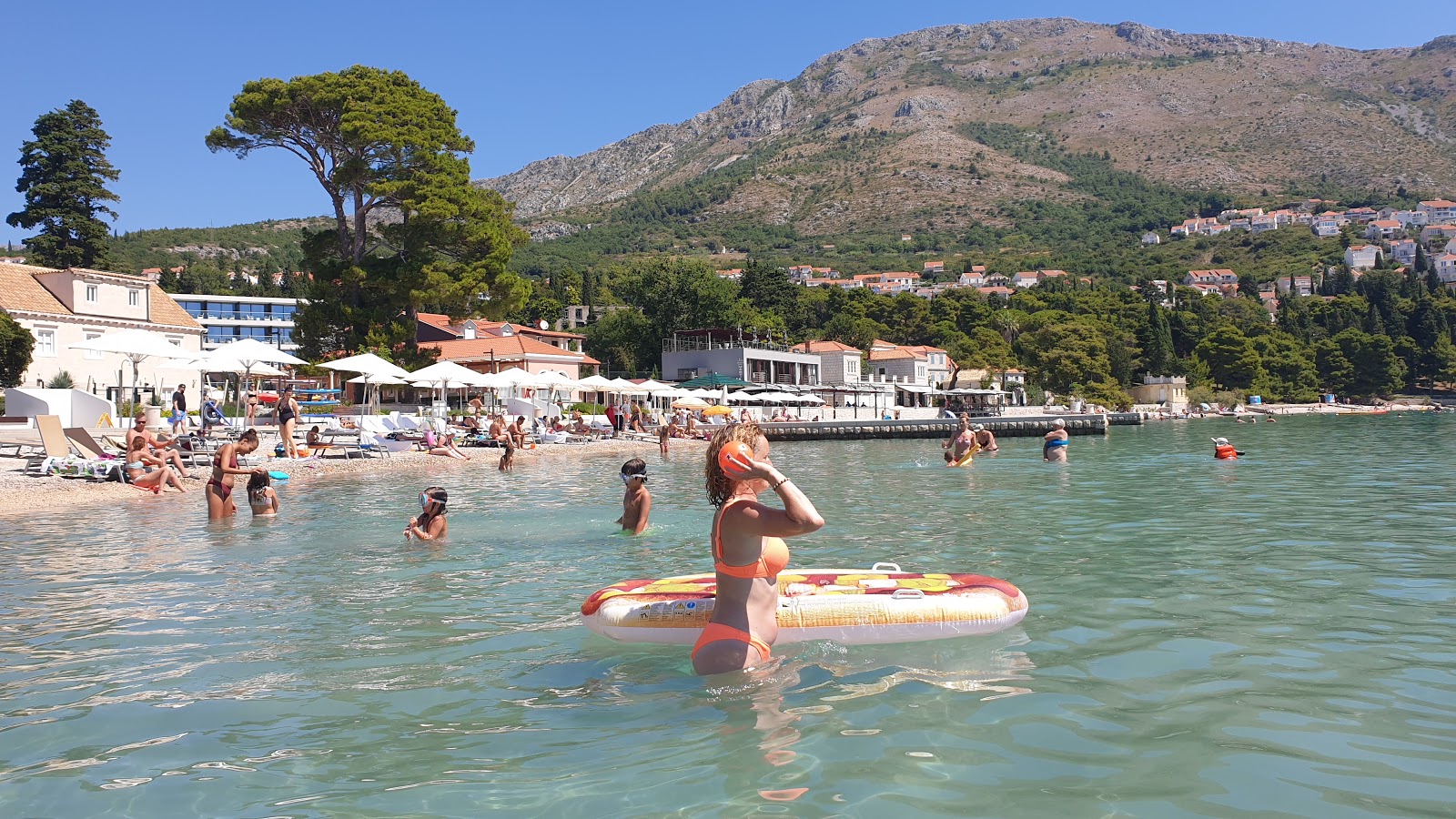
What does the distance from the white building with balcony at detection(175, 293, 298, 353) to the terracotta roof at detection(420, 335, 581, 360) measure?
122ft

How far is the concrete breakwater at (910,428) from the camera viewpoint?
4412cm

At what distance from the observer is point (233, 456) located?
40.4 feet

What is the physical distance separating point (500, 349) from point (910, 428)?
2273 centimetres

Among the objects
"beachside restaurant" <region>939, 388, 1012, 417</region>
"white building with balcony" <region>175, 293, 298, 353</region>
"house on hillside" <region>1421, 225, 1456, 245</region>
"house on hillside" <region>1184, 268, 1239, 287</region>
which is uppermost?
"house on hillside" <region>1421, 225, 1456, 245</region>

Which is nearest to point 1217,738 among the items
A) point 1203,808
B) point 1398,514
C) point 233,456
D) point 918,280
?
point 1203,808

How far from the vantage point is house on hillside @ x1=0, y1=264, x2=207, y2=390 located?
32.7 meters

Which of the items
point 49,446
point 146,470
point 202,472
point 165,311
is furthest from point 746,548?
point 165,311

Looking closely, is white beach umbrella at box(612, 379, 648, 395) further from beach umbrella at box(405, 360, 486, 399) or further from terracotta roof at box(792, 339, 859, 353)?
terracotta roof at box(792, 339, 859, 353)

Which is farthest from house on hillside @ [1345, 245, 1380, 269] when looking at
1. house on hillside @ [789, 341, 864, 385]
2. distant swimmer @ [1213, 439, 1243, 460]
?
distant swimmer @ [1213, 439, 1243, 460]

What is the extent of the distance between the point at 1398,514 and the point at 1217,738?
404 inches

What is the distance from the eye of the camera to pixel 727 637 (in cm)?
506

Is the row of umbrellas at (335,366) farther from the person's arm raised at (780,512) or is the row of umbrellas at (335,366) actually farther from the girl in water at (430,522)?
the person's arm raised at (780,512)

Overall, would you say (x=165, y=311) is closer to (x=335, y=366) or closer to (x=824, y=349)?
(x=335, y=366)

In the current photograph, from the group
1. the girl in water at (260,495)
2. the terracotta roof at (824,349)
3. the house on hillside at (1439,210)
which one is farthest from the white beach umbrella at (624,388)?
the house on hillside at (1439,210)
